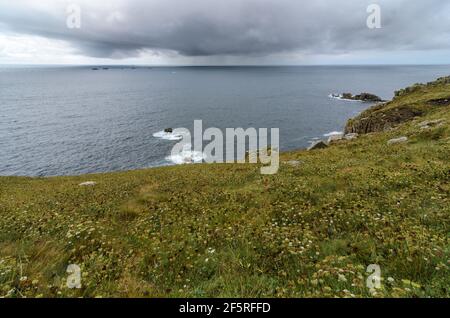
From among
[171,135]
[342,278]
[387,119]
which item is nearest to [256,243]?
[342,278]

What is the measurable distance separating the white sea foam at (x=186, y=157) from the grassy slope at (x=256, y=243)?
49.0 metres

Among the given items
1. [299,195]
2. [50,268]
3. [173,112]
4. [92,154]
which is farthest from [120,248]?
[173,112]

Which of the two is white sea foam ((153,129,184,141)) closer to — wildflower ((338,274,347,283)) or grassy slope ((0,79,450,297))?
grassy slope ((0,79,450,297))

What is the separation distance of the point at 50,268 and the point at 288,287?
19.4 feet

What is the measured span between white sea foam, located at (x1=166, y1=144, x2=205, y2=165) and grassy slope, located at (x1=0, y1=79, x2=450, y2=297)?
4898 centimetres

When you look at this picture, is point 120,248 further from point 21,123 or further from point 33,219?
point 21,123

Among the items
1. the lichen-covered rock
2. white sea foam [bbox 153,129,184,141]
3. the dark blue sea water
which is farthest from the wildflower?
white sea foam [bbox 153,129,184,141]

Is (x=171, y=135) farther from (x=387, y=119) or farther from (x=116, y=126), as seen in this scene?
(x=387, y=119)

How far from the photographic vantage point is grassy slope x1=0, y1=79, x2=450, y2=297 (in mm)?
5414

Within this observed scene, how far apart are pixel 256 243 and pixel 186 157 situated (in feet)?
193

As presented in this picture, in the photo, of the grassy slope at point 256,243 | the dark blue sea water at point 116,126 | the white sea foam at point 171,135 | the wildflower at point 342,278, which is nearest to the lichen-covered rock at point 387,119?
the dark blue sea water at point 116,126

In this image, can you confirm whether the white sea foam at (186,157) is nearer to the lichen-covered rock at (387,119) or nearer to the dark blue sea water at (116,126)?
the dark blue sea water at (116,126)

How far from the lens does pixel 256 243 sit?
304 inches
